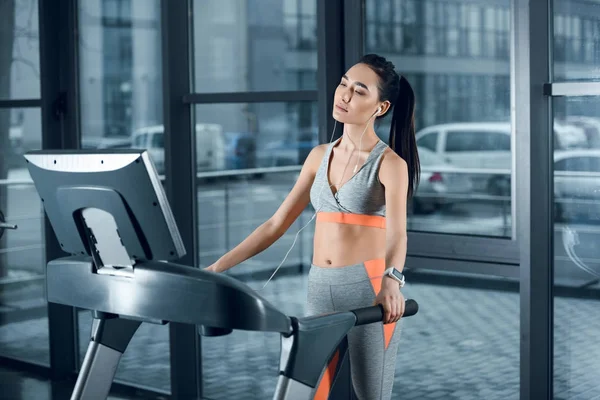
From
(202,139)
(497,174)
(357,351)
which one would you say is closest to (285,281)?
(202,139)

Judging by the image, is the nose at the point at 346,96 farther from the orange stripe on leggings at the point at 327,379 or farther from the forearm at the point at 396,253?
the orange stripe on leggings at the point at 327,379

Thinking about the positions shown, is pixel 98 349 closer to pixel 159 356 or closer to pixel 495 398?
pixel 495 398

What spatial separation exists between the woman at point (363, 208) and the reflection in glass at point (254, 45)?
114 centimetres

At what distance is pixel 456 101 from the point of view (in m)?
3.25

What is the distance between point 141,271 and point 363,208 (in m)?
0.74

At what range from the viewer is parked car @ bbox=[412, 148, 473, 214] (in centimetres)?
327

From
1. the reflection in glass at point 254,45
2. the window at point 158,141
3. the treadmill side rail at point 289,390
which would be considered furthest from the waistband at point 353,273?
the window at point 158,141

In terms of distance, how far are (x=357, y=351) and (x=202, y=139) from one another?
72.6 inches

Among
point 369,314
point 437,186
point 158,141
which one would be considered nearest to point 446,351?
point 437,186

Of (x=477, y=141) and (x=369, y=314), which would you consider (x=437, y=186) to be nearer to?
(x=477, y=141)

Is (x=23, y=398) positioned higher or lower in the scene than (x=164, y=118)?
lower

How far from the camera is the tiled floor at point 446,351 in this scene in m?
3.05

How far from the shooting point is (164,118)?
4043 mm

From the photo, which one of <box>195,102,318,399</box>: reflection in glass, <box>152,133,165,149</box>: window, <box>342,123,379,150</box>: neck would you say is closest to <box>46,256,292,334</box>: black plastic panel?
<box>342,123,379,150</box>: neck
